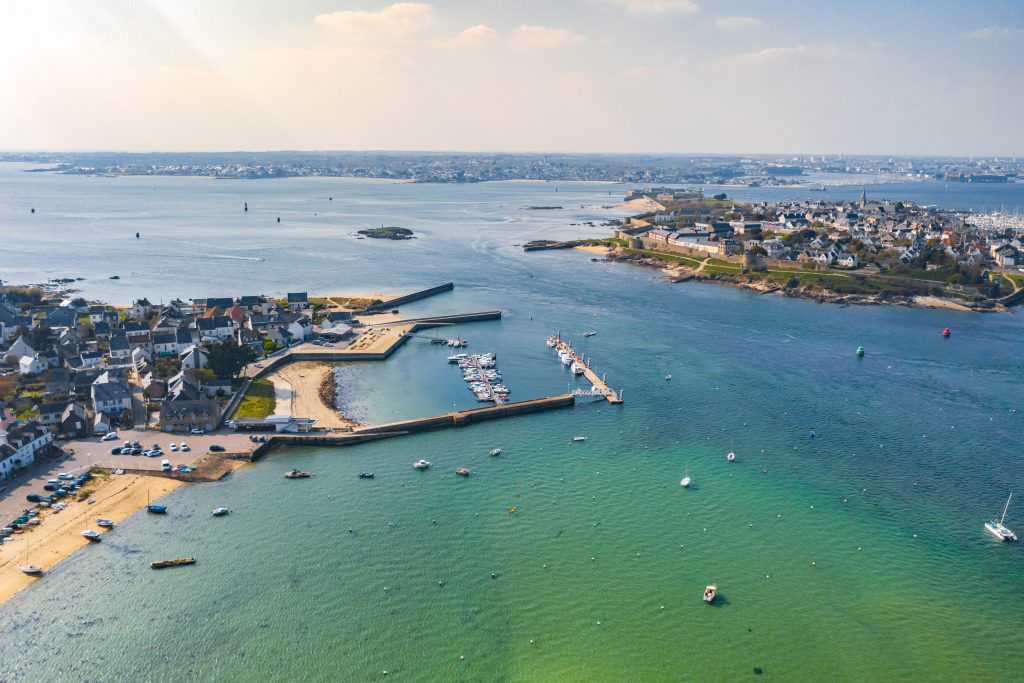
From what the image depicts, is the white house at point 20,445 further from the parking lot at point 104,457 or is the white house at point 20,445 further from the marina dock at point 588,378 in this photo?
the marina dock at point 588,378

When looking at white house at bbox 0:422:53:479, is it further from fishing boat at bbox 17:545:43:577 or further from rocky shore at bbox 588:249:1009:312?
rocky shore at bbox 588:249:1009:312

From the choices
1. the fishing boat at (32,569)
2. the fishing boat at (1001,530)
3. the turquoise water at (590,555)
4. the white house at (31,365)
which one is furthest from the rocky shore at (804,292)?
the fishing boat at (32,569)

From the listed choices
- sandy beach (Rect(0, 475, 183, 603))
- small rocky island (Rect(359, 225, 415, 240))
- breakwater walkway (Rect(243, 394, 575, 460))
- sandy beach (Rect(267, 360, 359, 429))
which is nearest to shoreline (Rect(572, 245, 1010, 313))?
small rocky island (Rect(359, 225, 415, 240))

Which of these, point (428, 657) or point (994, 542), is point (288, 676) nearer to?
point (428, 657)

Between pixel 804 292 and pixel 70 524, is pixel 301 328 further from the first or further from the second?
pixel 804 292

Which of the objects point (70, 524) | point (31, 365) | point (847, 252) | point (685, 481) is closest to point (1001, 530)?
point (685, 481)
